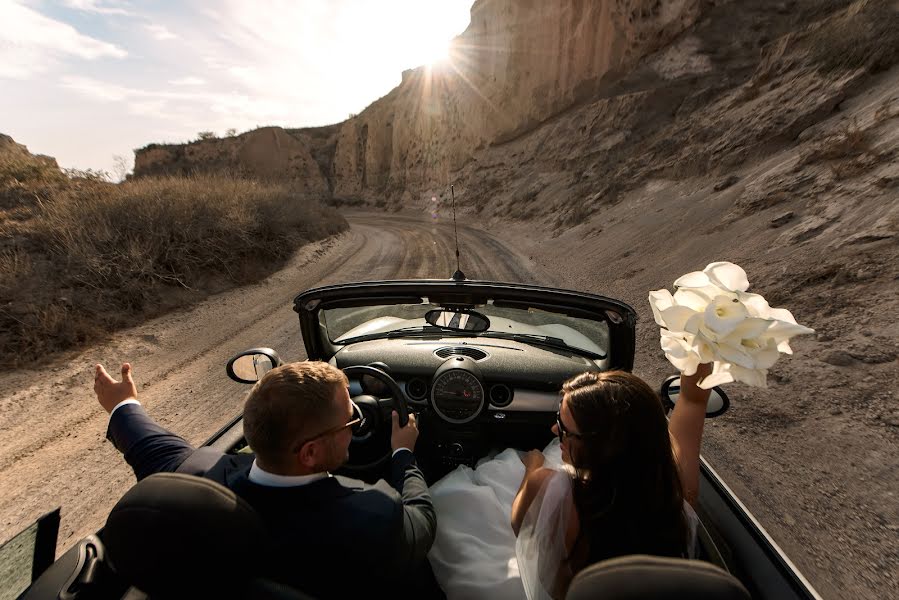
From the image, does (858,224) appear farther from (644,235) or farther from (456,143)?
(456,143)

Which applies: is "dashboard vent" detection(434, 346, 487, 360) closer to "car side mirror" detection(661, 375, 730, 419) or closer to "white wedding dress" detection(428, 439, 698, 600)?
"white wedding dress" detection(428, 439, 698, 600)

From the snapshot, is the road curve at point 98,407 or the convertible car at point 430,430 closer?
the convertible car at point 430,430

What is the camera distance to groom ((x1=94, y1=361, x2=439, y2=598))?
1240 mm

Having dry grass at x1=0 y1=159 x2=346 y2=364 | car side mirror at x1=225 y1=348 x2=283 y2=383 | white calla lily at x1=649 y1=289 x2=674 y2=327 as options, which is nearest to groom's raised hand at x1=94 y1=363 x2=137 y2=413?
car side mirror at x1=225 y1=348 x2=283 y2=383

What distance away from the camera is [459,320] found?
2.96 meters

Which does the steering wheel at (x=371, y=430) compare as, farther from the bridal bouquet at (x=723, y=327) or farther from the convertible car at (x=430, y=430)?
the bridal bouquet at (x=723, y=327)

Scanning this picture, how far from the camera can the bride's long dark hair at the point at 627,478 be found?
126 centimetres

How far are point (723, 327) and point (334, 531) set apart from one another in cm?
121

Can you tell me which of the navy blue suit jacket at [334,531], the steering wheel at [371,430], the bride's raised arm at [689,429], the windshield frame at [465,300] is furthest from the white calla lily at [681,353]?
the steering wheel at [371,430]

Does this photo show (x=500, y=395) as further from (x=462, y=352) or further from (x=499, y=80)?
(x=499, y=80)

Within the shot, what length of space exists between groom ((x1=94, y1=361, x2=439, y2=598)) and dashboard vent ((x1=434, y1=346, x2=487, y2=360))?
1.15m

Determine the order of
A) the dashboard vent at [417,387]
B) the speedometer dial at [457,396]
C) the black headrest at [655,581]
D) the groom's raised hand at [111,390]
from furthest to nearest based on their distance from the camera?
the dashboard vent at [417,387] < the speedometer dial at [457,396] < the groom's raised hand at [111,390] < the black headrest at [655,581]

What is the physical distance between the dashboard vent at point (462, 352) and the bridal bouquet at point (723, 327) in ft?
4.68

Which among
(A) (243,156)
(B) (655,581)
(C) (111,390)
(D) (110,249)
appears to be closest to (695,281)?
(B) (655,581)
